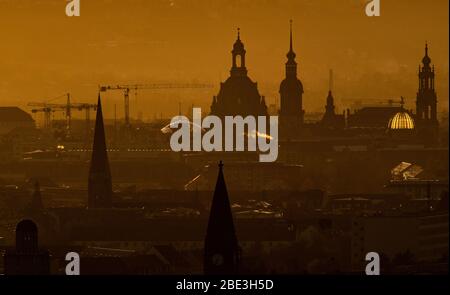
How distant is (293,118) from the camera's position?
6219 centimetres

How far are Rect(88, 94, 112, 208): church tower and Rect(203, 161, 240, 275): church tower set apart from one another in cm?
1979

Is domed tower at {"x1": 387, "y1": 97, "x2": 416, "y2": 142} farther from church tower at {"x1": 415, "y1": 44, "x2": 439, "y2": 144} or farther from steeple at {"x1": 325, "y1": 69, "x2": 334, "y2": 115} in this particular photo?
church tower at {"x1": 415, "y1": 44, "x2": 439, "y2": 144}

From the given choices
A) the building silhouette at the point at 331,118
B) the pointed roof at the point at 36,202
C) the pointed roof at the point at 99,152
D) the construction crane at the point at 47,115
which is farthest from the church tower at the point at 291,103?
the pointed roof at the point at 36,202

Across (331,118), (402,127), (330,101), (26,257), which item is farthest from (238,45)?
(331,118)

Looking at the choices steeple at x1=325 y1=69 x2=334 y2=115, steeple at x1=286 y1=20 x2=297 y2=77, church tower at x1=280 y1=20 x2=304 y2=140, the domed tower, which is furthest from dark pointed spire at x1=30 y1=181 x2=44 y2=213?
the domed tower

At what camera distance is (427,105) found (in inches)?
1809

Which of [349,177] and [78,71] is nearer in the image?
[78,71]

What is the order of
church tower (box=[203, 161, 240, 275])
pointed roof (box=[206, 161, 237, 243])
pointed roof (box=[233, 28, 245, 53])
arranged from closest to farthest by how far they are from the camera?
1. church tower (box=[203, 161, 240, 275])
2. pointed roof (box=[206, 161, 237, 243])
3. pointed roof (box=[233, 28, 245, 53])

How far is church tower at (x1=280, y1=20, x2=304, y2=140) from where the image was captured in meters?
51.1

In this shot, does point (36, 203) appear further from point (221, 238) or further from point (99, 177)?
point (221, 238)

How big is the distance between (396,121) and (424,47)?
20.9 m

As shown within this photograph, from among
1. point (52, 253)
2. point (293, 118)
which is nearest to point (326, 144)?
point (293, 118)

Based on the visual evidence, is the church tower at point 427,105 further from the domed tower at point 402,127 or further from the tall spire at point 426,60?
the domed tower at point 402,127
